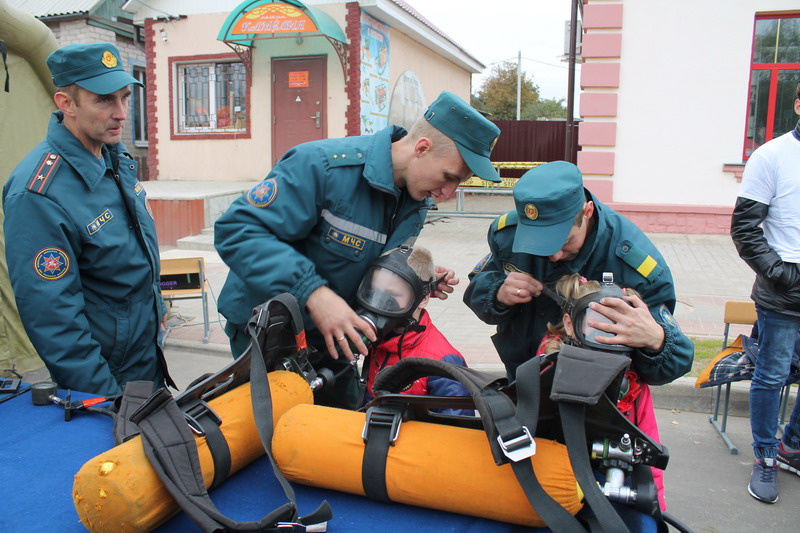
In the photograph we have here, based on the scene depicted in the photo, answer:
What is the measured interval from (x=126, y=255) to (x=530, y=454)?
173cm

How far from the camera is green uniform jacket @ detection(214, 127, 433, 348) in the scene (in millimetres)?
1862

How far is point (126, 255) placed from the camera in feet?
7.57

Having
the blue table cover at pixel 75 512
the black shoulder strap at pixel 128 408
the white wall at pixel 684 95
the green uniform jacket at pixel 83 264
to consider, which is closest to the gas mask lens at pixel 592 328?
the blue table cover at pixel 75 512

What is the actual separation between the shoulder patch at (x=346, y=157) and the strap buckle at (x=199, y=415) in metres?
0.92

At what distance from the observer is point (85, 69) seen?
228cm

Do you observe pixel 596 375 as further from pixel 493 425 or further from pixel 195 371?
pixel 195 371

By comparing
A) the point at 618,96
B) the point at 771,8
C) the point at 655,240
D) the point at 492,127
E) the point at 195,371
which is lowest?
the point at 195,371

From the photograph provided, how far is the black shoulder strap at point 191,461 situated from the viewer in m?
1.17

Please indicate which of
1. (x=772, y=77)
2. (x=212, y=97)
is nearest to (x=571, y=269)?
(x=772, y=77)

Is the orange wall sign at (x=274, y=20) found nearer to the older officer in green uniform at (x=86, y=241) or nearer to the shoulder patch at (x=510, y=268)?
the older officer in green uniform at (x=86, y=241)

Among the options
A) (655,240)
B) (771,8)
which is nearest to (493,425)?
(655,240)

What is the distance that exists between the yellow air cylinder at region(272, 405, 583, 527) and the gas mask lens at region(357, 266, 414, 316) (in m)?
0.42

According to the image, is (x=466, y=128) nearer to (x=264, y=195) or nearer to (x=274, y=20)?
(x=264, y=195)

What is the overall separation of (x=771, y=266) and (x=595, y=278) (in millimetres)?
1614
